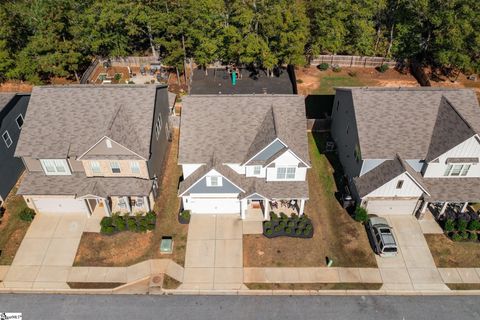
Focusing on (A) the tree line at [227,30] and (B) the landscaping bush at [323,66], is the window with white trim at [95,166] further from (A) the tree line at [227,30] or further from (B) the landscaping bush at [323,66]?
(B) the landscaping bush at [323,66]

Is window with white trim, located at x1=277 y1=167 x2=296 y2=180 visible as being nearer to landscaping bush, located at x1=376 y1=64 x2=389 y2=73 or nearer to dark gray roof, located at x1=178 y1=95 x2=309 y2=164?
dark gray roof, located at x1=178 y1=95 x2=309 y2=164

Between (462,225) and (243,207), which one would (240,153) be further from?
(462,225)

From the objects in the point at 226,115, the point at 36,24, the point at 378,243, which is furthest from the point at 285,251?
Result: the point at 36,24

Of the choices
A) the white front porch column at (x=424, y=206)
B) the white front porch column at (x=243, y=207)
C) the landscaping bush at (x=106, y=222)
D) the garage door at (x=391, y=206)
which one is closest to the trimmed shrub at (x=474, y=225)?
the white front porch column at (x=424, y=206)

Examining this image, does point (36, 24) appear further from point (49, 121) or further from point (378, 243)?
point (378, 243)

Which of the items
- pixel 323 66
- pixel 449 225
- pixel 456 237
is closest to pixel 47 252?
pixel 449 225

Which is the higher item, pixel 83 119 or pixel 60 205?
pixel 83 119
